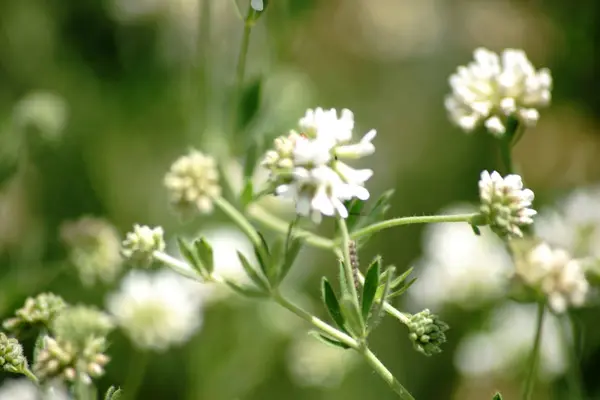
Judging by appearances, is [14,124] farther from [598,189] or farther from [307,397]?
[598,189]

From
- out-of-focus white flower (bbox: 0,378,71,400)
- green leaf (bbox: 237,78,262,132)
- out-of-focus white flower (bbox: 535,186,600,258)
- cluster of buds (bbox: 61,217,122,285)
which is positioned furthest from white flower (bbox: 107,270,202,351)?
out-of-focus white flower (bbox: 535,186,600,258)

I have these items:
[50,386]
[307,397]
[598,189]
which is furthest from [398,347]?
[50,386]

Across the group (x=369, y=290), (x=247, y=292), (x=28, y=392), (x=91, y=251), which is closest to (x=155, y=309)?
(x=91, y=251)

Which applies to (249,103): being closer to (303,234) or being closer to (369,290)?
(303,234)

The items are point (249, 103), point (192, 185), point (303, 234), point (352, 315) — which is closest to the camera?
point (352, 315)

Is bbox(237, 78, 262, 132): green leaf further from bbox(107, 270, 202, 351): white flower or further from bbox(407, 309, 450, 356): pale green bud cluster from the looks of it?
bbox(407, 309, 450, 356): pale green bud cluster

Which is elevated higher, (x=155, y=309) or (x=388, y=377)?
(x=388, y=377)

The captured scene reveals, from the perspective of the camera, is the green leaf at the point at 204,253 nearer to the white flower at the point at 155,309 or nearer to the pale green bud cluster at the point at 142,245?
the pale green bud cluster at the point at 142,245
